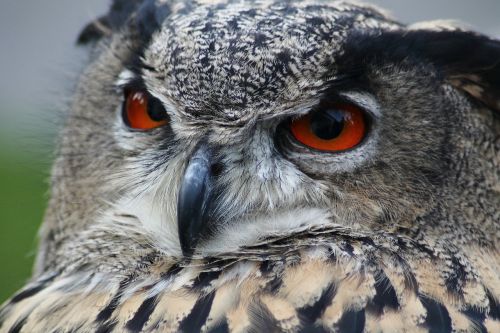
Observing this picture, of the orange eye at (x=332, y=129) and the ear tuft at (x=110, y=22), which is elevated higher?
the ear tuft at (x=110, y=22)

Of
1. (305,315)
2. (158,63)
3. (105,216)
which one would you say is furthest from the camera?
(105,216)

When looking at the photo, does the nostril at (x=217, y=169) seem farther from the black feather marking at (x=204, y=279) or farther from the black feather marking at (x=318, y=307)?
the black feather marking at (x=318, y=307)

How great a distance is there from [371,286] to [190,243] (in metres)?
0.41

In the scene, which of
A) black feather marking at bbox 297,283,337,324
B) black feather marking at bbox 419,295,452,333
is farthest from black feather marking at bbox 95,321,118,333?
black feather marking at bbox 419,295,452,333

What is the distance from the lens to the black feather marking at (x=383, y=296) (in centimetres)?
177

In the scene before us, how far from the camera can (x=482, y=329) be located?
1.76m

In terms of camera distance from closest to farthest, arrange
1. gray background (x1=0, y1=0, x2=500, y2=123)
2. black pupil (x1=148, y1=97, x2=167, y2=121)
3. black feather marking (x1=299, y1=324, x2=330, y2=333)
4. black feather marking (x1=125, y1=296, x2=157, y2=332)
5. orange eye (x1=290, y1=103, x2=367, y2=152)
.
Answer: black feather marking (x1=299, y1=324, x2=330, y2=333)
black feather marking (x1=125, y1=296, x2=157, y2=332)
orange eye (x1=290, y1=103, x2=367, y2=152)
black pupil (x1=148, y1=97, x2=167, y2=121)
gray background (x1=0, y1=0, x2=500, y2=123)

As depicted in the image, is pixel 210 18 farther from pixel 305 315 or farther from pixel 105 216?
pixel 305 315

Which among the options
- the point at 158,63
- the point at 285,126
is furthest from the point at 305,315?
the point at 158,63

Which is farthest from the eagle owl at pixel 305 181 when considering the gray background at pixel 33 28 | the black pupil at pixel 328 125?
the gray background at pixel 33 28

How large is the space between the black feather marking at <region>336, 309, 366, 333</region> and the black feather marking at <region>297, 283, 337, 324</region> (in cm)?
5

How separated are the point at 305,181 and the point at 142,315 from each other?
47 centimetres

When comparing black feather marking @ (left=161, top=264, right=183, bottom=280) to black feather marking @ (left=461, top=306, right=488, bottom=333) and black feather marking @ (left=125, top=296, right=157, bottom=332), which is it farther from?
black feather marking @ (left=461, top=306, right=488, bottom=333)

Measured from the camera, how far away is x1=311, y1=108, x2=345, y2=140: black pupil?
1.93m
